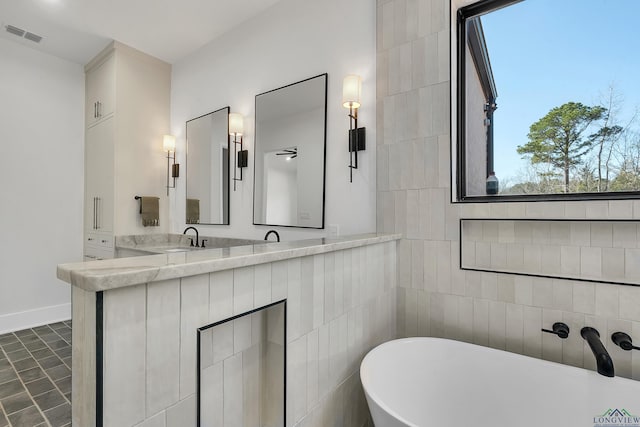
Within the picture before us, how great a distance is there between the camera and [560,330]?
142cm

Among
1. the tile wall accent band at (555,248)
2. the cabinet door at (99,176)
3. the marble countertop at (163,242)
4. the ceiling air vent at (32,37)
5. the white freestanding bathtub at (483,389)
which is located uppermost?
the ceiling air vent at (32,37)

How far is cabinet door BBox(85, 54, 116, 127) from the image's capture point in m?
3.24

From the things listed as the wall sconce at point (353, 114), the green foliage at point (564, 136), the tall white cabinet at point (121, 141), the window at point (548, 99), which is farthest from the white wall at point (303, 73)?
the green foliage at point (564, 136)

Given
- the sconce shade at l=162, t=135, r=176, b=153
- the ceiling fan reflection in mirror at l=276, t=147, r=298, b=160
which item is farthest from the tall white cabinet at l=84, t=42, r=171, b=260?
the ceiling fan reflection in mirror at l=276, t=147, r=298, b=160

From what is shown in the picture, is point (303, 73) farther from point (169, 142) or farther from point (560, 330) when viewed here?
point (560, 330)

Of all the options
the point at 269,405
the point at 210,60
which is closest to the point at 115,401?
the point at 269,405

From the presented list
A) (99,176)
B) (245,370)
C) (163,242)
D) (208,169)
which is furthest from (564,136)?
(99,176)

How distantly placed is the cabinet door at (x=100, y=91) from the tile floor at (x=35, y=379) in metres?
2.42

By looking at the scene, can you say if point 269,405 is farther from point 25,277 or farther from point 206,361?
point 25,277

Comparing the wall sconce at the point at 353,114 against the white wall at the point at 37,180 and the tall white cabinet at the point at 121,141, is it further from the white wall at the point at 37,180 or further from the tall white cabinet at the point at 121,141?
the white wall at the point at 37,180

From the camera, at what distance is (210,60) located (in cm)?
320

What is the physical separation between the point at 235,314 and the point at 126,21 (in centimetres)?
335

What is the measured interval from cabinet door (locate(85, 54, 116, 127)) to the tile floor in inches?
95.2

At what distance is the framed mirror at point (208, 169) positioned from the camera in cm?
300
